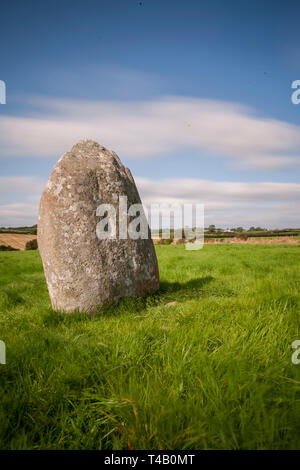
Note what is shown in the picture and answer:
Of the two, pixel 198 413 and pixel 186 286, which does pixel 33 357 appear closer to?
pixel 198 413

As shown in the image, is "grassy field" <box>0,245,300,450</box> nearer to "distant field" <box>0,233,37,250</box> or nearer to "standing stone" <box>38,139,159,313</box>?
"standing stone" <box>38,139,159,313</box>

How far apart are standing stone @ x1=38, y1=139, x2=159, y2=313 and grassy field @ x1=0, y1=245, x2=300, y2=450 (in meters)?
0.84

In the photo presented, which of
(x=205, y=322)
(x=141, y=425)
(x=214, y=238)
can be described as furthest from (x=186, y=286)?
(x=214, y=238)

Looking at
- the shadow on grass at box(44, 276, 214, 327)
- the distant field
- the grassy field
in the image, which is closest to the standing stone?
the shadow on grass at box(44, 276, 214, 327)

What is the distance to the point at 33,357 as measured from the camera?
2.91 metres

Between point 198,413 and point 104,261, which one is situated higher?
point 104,261

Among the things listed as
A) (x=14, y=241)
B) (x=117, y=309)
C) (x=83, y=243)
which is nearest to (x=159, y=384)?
(x=117, y=309)

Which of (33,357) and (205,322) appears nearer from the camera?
(33,357)

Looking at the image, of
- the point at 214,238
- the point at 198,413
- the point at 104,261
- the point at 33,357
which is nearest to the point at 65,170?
the point at 104,261

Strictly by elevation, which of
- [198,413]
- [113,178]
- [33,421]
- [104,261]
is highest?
[113,178]

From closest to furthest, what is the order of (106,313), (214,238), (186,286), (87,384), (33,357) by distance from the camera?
(87,384), (33,357), (106,313), (186,286), (214,238)

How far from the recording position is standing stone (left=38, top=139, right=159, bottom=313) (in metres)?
4.75

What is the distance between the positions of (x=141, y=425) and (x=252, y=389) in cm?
94
